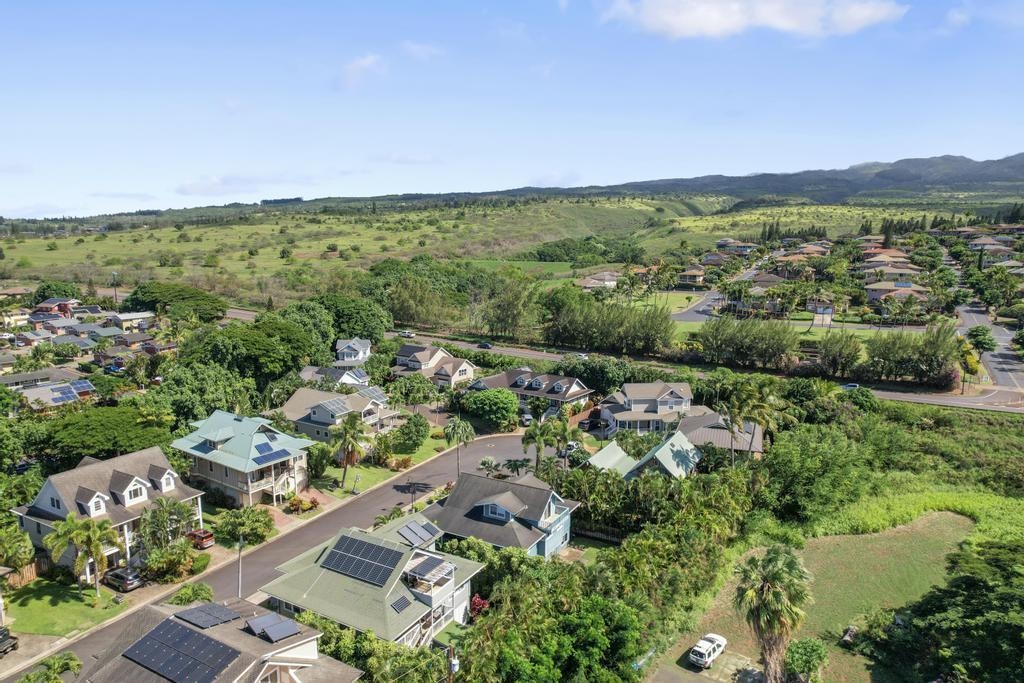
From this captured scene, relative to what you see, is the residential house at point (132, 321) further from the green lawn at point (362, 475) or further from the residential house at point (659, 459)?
the residential house at point (659, 459)

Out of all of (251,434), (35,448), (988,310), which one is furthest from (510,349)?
(988,310)

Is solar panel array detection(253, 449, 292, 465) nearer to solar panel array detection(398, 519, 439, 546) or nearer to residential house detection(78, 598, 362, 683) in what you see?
solar panel array detection(398, 519, 439, 546)

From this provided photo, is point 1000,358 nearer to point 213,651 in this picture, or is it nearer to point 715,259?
point 715,259

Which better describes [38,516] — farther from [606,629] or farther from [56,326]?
[56,326]

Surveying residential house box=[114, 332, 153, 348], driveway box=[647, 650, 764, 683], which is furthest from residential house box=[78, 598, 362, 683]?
residential house box=[114, 332, 153, 348]

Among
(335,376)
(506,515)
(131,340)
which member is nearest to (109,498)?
(506,515)

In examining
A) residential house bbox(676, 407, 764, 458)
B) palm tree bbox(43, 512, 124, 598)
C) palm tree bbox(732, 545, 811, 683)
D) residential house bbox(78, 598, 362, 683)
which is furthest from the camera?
residential house bbox(676, 407, 764, 458)
